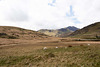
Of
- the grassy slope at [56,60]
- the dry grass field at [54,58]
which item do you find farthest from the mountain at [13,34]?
the grassy slope at [56,60]

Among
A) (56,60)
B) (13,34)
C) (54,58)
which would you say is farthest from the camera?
(13,34)

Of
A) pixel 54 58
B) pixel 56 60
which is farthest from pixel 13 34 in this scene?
pixel 56 60

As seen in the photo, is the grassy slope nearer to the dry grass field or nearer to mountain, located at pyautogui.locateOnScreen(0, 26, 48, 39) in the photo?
the dry grass field

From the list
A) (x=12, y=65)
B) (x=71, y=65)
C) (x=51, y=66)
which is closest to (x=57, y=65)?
(x=51, y=66)

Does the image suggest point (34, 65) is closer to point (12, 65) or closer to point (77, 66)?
point (12, 65)

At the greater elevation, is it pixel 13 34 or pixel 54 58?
pixel 13 34

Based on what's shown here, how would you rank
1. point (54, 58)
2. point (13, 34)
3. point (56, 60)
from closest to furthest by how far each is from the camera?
point (56, 60)
point (54, 58)
point (13, 34)

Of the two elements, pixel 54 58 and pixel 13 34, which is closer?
pixel 54 58

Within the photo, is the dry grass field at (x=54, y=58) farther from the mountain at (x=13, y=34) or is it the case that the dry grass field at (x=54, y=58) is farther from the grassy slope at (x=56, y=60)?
the mountain at (x=13, y=34)

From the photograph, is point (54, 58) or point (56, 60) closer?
point (56, 60)

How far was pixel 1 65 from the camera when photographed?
45.1ft

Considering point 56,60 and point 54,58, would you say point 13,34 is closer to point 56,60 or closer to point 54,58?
point 54,58

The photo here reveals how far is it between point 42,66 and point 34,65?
4.81ft

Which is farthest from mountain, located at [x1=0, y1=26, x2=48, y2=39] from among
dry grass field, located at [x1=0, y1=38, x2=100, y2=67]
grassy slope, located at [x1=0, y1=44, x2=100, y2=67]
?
grassy slope, located at [x1=0, y1=44, x2=100, y2=67]
